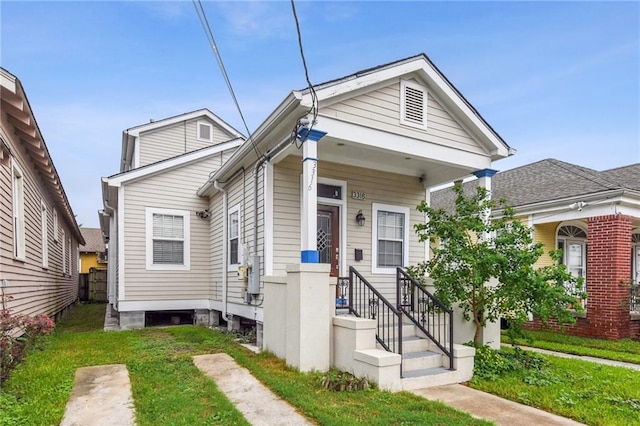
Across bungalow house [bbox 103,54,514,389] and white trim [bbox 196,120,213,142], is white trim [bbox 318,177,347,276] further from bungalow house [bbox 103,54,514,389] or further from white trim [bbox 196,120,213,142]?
white trim [bbox 196,120,213,142]

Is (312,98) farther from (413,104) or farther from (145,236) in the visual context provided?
(145,236)

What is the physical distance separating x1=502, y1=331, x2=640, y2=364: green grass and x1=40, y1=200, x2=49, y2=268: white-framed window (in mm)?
10026

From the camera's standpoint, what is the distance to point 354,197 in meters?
7.82

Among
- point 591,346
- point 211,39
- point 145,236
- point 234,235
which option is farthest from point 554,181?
point 145,236

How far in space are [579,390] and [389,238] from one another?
13.7ft

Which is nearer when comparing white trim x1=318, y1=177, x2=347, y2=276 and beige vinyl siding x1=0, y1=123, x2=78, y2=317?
beige vinyl siding x1=0, y1=123, x2=78, y2=317

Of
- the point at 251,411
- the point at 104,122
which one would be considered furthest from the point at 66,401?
the point at 104,122

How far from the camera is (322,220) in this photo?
7.52 meters

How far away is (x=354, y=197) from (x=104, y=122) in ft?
35.6

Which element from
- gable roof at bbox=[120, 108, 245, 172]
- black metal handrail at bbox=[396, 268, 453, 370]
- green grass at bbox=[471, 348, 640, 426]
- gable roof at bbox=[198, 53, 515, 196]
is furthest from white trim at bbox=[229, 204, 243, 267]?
green grass at bbox=[471, 348, 640, 426]

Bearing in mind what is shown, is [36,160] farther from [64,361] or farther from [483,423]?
[483,423]

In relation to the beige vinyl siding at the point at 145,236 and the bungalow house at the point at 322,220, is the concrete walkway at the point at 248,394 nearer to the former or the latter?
the bungalow house at the point at 322,220

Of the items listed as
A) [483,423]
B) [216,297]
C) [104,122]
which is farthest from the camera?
[104,122]

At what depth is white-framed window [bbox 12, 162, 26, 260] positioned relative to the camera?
21.5 feet
